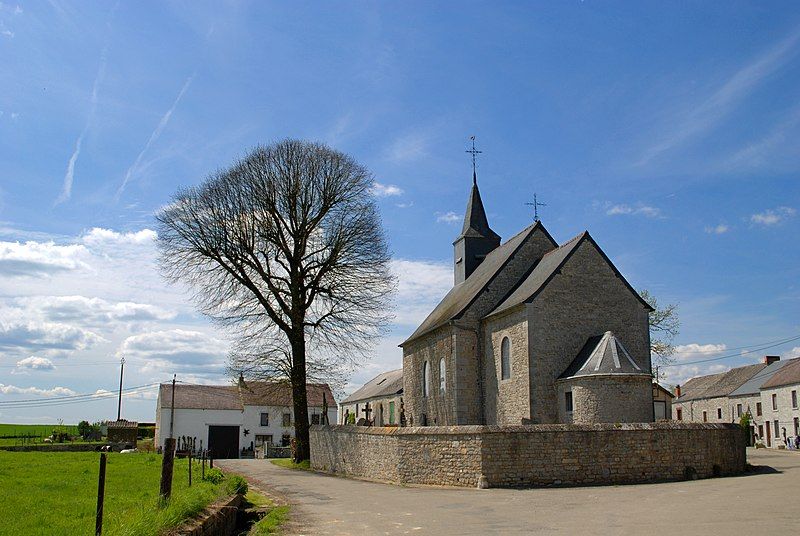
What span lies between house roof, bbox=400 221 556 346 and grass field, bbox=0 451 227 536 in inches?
562

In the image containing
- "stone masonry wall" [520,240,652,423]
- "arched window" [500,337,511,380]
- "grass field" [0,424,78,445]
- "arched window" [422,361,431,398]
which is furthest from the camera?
"grass field" [0,424,78,445]

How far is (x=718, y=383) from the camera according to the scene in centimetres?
6400

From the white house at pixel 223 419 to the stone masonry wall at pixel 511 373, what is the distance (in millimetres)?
31334

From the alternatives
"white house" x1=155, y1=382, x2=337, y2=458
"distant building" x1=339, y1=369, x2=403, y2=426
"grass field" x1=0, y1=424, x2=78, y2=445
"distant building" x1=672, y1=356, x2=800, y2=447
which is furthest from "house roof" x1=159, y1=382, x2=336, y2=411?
"distant building" x1=672, y1=356, x2=800, y2=447

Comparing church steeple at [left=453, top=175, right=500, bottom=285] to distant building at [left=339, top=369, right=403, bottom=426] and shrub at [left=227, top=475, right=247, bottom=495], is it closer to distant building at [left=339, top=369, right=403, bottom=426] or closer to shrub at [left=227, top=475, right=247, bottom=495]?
distant building at [left=339, top=369, right=403, bottom=426]

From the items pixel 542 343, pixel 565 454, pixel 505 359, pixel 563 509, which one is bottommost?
pixel 563 509

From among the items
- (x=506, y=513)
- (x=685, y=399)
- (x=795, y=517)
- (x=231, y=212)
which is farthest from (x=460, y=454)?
(x=685, y=399)

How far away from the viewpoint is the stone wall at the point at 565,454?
19.5m

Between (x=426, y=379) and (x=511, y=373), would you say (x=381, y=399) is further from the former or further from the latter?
(x=511, y=373)

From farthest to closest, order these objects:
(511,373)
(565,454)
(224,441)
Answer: (224,441) → (511,373) → (565,454)

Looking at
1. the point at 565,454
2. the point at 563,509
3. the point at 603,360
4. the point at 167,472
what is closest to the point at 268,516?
the point at 167,472

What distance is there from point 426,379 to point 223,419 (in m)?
29.9

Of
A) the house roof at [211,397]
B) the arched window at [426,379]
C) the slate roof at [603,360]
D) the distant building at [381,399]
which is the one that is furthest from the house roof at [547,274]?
the house roof at [211,397]

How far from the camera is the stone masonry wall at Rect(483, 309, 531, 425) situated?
2708 cm
